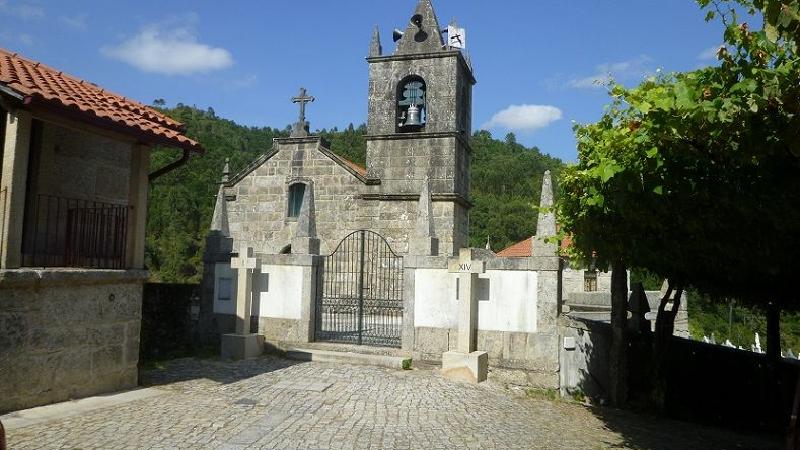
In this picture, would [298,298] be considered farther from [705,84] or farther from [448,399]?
[705,84]

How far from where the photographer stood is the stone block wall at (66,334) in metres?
6.35

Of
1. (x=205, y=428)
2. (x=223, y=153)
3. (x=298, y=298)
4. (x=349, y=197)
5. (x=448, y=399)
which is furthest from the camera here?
(x=223, y=153)

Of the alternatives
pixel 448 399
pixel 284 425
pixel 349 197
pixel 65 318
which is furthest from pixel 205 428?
pixel 349 197

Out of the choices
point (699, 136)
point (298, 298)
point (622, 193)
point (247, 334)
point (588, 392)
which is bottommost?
point (588, 392)

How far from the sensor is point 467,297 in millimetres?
9555

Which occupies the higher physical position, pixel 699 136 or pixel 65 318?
pixel 699 136

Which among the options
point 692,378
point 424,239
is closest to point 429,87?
point 424,239

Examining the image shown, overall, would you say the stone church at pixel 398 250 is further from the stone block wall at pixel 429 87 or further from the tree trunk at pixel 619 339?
the tree trunk at pixel 619 339

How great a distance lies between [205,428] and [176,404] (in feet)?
4.00

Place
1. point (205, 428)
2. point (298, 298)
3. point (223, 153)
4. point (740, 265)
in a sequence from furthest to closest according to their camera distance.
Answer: point (223, 153), point (298, 298), point (740, 265), point (205, 428)

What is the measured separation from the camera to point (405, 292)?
34.2ft

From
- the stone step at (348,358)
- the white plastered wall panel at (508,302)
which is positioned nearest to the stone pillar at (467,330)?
the white plastered wall panel at (508,302)

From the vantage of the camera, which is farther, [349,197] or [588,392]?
[349,197]

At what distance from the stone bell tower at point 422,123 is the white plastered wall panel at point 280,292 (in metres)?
5.91
